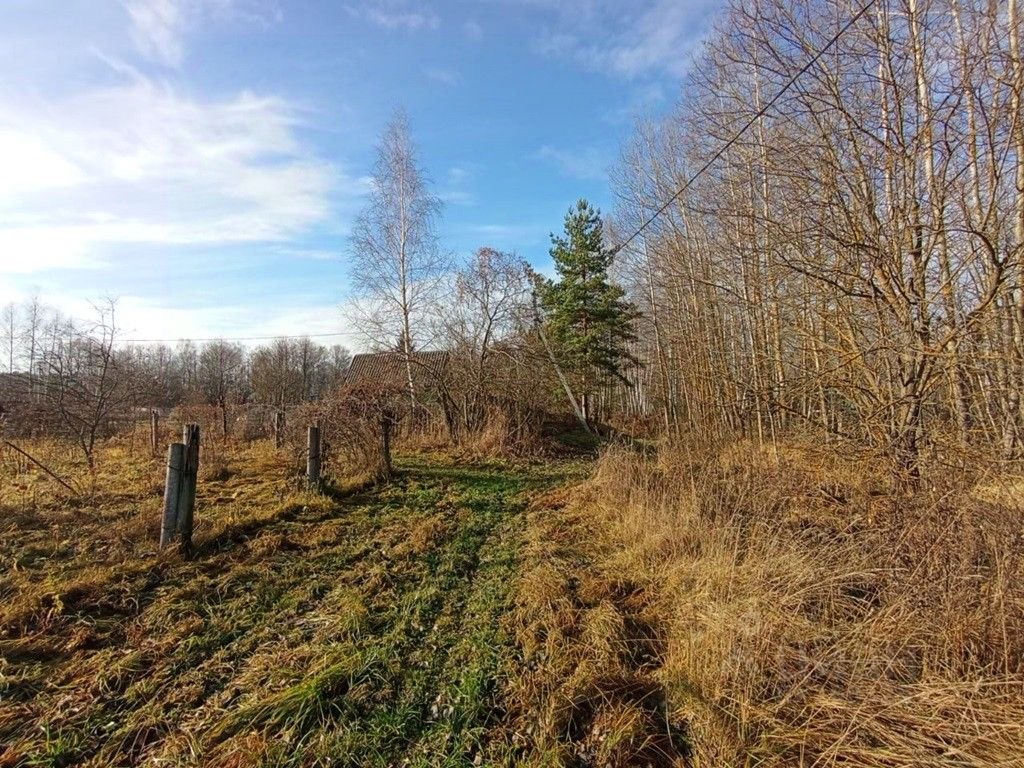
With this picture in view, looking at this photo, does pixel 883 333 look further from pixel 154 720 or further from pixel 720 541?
pixel 154 720

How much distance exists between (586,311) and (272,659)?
729 inches

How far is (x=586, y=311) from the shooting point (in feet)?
67.0

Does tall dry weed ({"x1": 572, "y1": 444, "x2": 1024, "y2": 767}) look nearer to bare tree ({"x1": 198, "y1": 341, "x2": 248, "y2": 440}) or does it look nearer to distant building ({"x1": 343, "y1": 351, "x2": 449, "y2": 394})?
distant building ({"x1": 343, "y1": 351, "x2": 449, "y2": 394})

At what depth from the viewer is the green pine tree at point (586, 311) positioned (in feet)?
66.2

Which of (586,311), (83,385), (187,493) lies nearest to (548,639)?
(187,493)

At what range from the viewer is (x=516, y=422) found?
43.5ft

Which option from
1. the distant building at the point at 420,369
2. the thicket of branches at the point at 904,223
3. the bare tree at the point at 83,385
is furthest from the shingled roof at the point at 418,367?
the thicket of branches at the point at 904,223

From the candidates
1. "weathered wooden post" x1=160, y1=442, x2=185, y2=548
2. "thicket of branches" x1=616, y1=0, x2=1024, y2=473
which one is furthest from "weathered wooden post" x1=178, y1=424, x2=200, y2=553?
"thicket of branches" x1=616, y1=0, x2=1024, y2=473

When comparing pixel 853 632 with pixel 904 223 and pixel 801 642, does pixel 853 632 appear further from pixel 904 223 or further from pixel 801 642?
pixel 904 223

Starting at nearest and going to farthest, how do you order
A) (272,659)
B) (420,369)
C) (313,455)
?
1. (272,659)
2. (313,455)
3. (420,369)

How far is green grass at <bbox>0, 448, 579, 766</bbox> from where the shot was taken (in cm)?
237

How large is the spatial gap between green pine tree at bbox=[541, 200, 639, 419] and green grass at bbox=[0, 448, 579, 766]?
15361 mm

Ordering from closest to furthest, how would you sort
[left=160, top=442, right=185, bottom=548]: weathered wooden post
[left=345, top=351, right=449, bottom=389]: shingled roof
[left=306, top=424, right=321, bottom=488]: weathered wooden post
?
[left=160, top=442, right=185, bottom=548]: weathered wooden post < [left=306, top=424, right=321, bottom=488]: weathered wooden post < [left=345, top=351, right=449, bottom=389]: shingled roof

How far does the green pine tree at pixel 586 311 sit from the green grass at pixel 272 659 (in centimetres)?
1536
